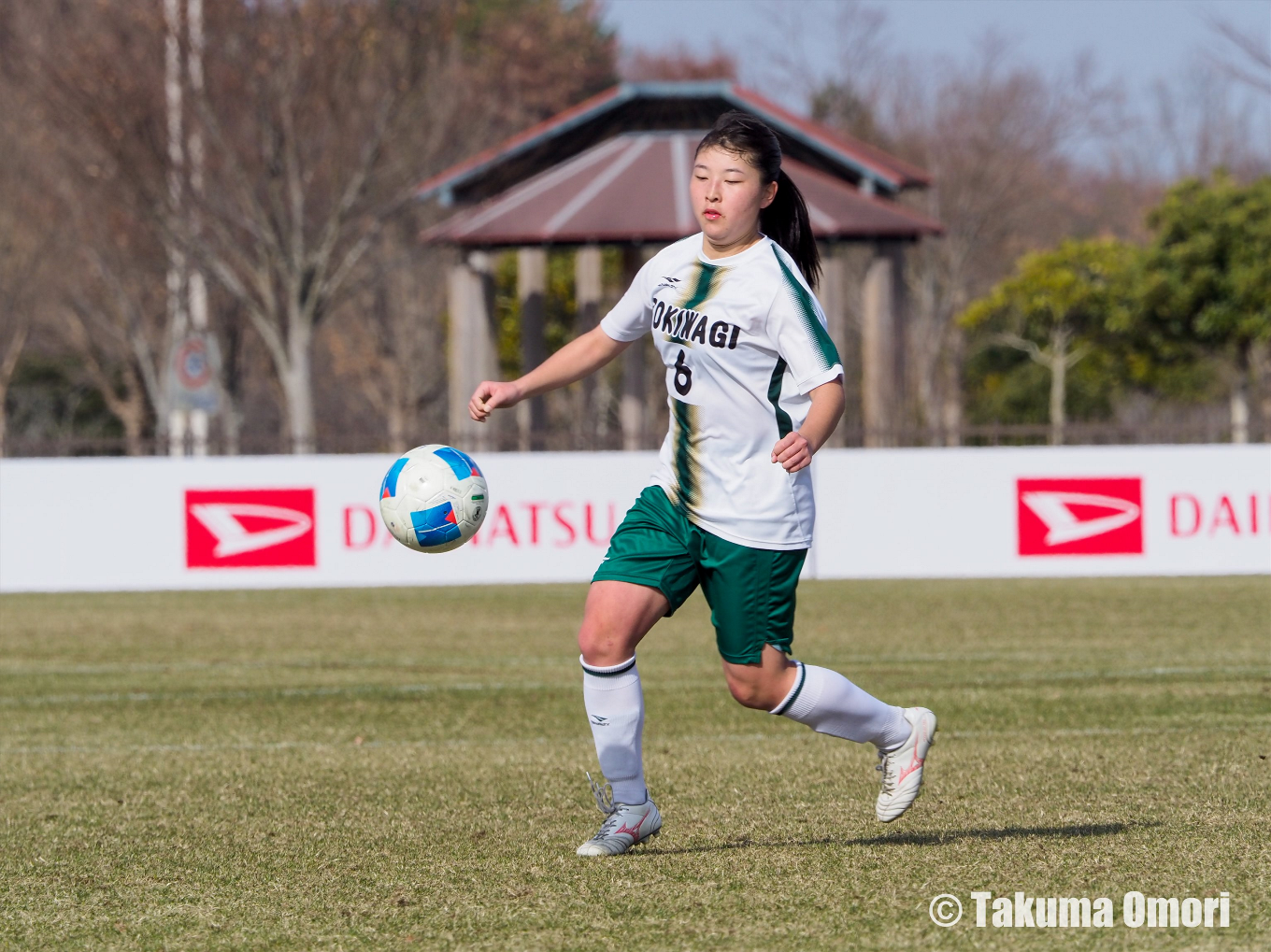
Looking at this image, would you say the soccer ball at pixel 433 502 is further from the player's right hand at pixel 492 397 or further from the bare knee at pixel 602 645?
the bare knee at pixel 602 645

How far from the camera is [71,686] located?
36.3 ft

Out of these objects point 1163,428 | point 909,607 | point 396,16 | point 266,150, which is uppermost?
point 396,16

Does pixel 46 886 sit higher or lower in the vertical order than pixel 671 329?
lower

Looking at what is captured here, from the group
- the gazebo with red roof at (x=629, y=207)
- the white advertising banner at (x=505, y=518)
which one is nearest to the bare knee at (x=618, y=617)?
the white advertising banner at (x=505, y=518)

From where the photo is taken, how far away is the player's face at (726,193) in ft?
17.2

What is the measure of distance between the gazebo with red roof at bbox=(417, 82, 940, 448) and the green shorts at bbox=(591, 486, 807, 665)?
20.1 metres

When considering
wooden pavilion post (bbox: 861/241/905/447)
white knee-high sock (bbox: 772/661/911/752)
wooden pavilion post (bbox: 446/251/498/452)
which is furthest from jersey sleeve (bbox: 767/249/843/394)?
wooden pavilion post (bbox: 446/251/498/452)

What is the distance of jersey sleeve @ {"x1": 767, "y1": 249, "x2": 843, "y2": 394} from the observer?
5.09 metres

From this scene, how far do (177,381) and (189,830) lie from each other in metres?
19.9

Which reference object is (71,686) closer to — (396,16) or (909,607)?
(909,607)

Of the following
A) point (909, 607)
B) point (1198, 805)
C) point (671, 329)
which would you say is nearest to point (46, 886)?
point (671, 329)

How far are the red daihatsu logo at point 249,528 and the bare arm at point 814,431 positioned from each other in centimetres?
1220

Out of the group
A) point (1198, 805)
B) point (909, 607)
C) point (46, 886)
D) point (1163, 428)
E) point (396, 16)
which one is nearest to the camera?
point (46, 886)

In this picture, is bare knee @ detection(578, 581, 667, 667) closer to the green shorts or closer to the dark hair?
the green shorts
